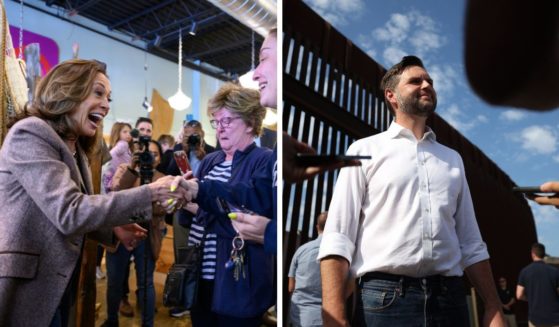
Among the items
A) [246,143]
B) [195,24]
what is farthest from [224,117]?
[195,24]

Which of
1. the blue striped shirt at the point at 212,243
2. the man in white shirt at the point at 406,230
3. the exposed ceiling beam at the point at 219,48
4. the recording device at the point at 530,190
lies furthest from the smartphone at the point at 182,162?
the exposed ceiling beam at the point at 219,48

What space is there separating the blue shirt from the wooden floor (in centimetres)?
139

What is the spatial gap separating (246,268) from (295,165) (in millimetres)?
418

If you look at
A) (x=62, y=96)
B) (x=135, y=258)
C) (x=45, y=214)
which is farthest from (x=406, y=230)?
(x=135, y=258)

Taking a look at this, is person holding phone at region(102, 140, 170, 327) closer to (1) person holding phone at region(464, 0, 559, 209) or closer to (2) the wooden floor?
(2) the wooden floor

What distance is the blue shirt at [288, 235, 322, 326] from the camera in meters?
1.10

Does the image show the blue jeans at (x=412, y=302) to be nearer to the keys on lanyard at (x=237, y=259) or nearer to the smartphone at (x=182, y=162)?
the keys on lanyard at (x=237, y=259)

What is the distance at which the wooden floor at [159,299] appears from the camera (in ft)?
7.98

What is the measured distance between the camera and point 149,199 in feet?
4.39

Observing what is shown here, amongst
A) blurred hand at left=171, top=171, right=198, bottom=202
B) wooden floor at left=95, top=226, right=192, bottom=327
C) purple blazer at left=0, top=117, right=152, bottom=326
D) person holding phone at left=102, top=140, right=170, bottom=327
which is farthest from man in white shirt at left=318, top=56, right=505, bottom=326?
wooden floor at left=95, top=226, right=192, bottom=327

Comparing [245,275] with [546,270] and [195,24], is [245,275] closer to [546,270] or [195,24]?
[546,270]

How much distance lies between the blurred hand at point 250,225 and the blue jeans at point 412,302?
44 cm

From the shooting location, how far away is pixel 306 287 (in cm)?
113

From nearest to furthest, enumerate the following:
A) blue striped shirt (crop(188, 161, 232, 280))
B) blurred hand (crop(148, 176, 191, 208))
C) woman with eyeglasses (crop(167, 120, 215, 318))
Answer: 1. blurred hand (crop(148, 176, 191, 208))
2. blue striped shirt (crop(188, 161, 232, 280))
3. woman with eyeglasses (crop(167, 120, 215, 318))
